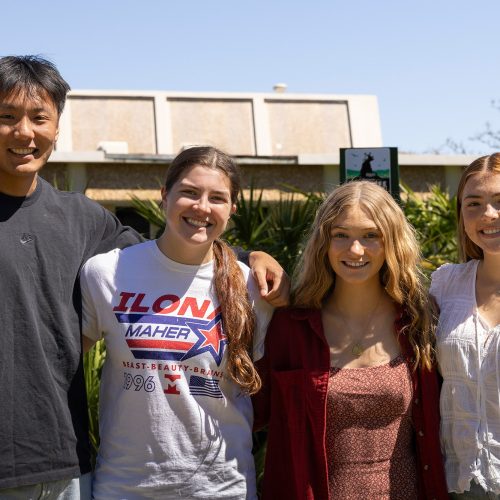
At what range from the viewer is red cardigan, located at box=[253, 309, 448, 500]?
3.58m

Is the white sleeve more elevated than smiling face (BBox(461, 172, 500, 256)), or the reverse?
smiling face (BBox(461, 172, 500, 256))

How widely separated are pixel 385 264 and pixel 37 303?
149 centimetres

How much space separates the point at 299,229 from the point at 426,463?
394 cm

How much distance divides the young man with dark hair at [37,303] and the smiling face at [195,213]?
37 cm

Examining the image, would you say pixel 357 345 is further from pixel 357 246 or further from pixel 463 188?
pixel 463 188

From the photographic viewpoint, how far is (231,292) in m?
3.66

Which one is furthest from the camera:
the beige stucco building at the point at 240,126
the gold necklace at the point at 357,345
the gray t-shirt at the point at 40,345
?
the beige stucco building at the point at 240,126

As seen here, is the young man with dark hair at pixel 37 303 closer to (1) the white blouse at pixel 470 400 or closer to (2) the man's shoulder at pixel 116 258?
(2) the man's shoulder at pixel 116 258

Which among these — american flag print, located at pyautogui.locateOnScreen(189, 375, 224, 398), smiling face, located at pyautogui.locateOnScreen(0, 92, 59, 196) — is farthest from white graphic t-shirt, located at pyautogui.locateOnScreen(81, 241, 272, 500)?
smiling face, located at pyautogui.locateOnScreen(0, 92, 59, 196)

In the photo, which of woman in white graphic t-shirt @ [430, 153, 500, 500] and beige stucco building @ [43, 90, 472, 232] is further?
beige stucco building @ [43, 90, 472, 232]

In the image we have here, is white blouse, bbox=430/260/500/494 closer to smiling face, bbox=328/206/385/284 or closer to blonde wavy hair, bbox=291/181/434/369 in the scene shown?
blonde wavy hair, bbox=291/181/434/369

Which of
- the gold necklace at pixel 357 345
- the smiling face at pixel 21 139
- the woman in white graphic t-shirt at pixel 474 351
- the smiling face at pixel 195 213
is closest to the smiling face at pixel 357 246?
the gold necklace at pixel 357 345

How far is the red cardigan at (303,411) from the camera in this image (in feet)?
11.8

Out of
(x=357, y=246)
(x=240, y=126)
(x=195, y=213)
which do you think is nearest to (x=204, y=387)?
(x=195, y=213)
